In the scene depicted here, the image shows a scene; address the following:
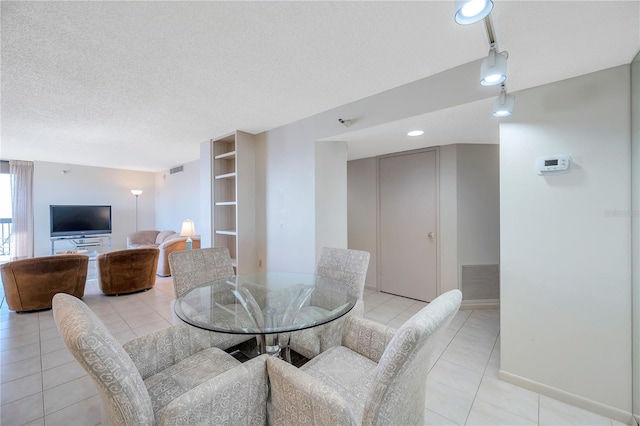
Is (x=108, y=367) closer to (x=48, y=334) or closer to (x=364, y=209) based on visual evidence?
(x=48, y=334)

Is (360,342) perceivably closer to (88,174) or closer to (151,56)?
(151,56)

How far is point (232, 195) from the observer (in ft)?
13.5

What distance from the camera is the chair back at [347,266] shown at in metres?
2.10

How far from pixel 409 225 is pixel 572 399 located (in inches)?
90.4

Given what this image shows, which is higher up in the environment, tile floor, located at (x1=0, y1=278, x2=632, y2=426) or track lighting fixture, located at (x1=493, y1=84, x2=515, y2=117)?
track lighting fixture, located at (x1=493, y1=84, x2=515, y2=117)

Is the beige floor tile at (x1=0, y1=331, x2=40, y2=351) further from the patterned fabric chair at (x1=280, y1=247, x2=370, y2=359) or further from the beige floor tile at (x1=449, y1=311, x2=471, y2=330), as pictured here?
the beige floor tile at (x1=449, y1=311, x2=471, y2=330)

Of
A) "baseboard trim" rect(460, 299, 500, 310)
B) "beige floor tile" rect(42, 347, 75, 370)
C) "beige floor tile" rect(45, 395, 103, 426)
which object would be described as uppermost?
"baseboard trim" rect(460, 299, 500, 310)

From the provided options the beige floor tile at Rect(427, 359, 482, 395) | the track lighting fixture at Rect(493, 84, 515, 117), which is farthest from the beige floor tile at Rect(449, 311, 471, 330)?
the track lighting fixture at Rect(493, 84, 515, 117)

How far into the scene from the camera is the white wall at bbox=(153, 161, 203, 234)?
5.84m

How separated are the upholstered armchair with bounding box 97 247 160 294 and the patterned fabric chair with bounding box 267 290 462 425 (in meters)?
3.65

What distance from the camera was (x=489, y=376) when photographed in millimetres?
2000

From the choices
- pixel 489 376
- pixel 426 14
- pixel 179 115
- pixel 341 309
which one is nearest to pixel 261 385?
pixel 341 309

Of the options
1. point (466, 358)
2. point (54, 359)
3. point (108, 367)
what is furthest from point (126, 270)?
point (466, 358)

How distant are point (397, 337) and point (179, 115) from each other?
3091mm
